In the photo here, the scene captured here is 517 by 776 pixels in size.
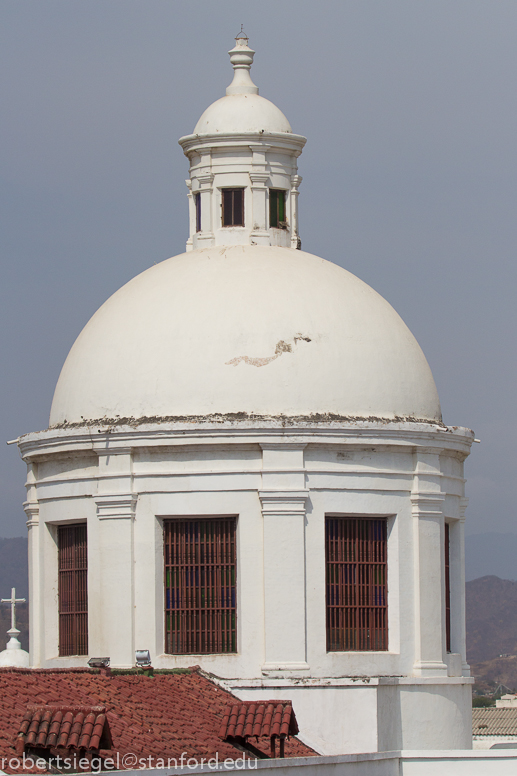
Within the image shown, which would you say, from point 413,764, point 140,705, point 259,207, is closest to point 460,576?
point 413,764

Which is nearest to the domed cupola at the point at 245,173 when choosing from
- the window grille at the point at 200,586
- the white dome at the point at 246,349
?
the white dome at the point at 246,349

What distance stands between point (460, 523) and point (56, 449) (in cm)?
868

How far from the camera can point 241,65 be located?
37.3 meters

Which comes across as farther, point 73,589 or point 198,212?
point 198,212

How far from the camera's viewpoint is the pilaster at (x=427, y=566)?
1321 inches

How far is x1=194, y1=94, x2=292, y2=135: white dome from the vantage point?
3594 centimetres

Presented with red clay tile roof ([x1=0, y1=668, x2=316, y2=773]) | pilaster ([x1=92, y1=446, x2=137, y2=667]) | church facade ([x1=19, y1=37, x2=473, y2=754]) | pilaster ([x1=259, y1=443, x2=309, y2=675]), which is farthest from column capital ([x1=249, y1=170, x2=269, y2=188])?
red clay tile roof ([x1=0, y1=668, x2=316, y2=773])

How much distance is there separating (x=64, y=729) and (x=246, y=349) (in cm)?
1170

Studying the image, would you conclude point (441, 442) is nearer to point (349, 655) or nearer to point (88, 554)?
point (349, 655)

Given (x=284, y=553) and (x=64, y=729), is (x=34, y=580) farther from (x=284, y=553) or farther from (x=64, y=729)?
(x=64, y=729)

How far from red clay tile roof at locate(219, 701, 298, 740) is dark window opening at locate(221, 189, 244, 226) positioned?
1213cm

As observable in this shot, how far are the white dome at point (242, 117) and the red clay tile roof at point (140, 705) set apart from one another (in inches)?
457

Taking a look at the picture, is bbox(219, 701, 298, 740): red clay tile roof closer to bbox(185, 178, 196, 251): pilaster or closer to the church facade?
the church facade

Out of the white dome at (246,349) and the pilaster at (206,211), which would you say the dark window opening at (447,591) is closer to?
the white dome at (246,349)
